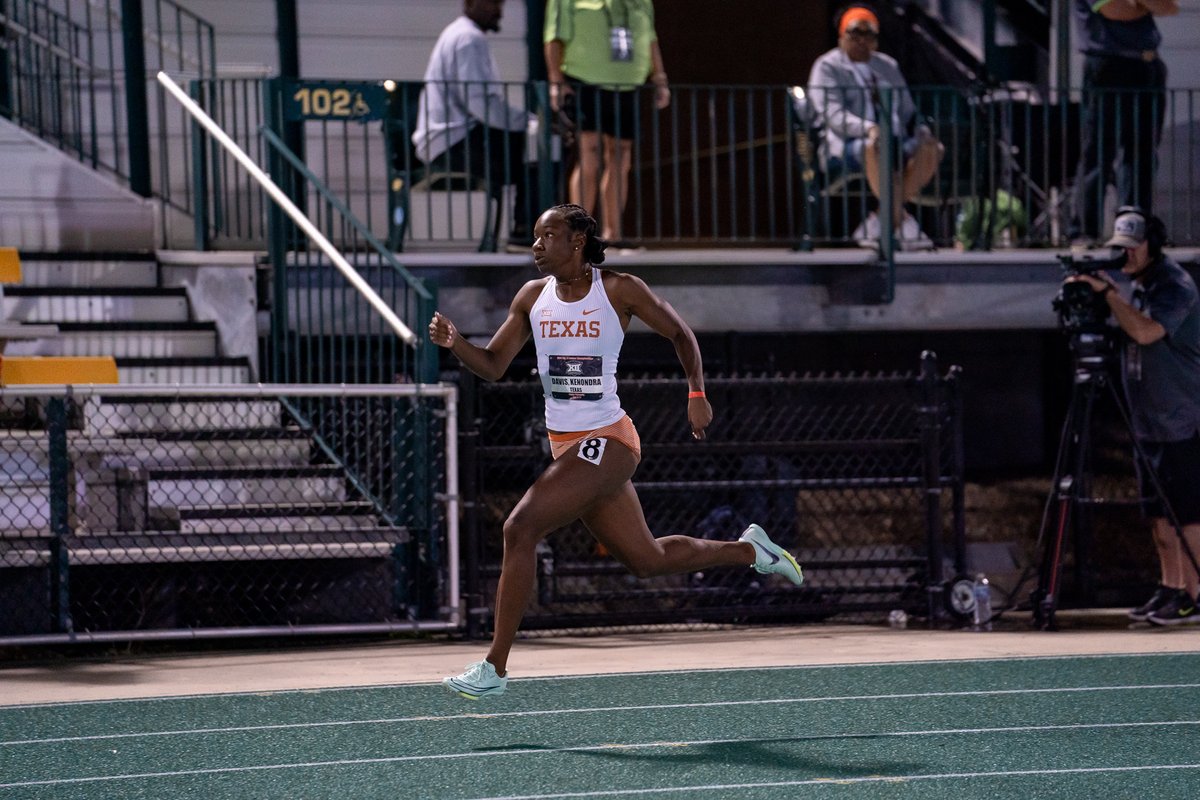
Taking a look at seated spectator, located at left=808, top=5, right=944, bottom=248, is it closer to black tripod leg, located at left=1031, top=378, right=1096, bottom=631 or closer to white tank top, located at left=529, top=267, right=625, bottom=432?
black tripod leg, located at left=1031, top=378, right=1096, bottom=631

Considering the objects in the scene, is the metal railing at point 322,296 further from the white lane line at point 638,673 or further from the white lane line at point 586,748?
the white lane line at point 586,748

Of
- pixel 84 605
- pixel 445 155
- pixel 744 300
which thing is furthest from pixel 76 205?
pixel 744 300

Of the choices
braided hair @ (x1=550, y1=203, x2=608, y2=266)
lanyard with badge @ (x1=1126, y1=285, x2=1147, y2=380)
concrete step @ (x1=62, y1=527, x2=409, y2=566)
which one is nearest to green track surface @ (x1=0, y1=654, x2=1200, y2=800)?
concrete step @ (x1=62, y1=527, x2=409, y2=566)

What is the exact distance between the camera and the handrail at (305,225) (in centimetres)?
902

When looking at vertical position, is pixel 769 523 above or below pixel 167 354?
below

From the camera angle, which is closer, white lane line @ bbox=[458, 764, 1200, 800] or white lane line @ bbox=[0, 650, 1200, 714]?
white lane line @ bbox=[458, 764, 1200, 800]

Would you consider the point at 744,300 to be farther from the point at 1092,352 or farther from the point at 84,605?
the point at 84,605

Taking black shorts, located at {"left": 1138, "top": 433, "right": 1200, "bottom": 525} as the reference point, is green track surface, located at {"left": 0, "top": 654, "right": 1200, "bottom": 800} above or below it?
below

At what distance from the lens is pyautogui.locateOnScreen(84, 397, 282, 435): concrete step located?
9570 mm

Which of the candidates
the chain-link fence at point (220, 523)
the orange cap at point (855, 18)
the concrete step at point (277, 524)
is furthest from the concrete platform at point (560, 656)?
the orange cap at point (855, 18)

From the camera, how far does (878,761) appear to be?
582 cm

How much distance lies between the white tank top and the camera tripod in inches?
151

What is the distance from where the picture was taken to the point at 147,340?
10492 millimetres

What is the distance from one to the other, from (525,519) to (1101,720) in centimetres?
233
